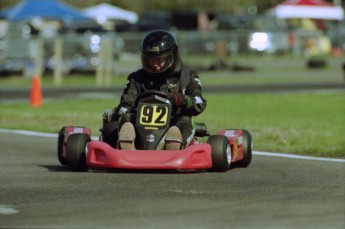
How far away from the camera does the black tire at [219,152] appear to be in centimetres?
1007

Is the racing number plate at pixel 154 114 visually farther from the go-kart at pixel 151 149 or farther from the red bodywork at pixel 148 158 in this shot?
the red bodywork at pixel 148 158

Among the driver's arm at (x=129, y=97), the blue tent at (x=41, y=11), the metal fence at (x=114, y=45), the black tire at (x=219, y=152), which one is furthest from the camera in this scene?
the metal fence at (x=114, y=45)

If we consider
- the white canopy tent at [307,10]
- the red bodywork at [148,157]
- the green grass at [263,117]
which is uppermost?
the white canopy tent at [307,10]

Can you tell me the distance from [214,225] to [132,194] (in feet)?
5.41

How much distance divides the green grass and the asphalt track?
2.53m

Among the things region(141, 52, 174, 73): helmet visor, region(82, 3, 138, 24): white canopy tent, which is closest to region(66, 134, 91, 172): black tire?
region(141, 52, 174, 73): helmet visor

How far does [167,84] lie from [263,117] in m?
8.06

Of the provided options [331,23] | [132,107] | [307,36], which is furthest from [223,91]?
[331,23]

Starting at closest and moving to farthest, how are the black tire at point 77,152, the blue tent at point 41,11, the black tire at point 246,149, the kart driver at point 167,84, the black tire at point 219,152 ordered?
the black tire at point 219,152, the black tire at point 77,152, the kart driver at point 167,84, the black tire at point 246,149, the blue tent at point 41,11

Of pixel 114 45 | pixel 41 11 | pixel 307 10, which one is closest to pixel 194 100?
pixel 41 11

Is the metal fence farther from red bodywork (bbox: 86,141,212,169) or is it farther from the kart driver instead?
red bodywork (bbox: 86,141,212,169)

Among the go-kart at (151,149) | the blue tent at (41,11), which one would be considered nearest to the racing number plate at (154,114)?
the go-kart at (151,149)

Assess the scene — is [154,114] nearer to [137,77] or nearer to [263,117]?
[137,77]

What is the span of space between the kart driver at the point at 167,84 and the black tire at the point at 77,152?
1.23 ft
